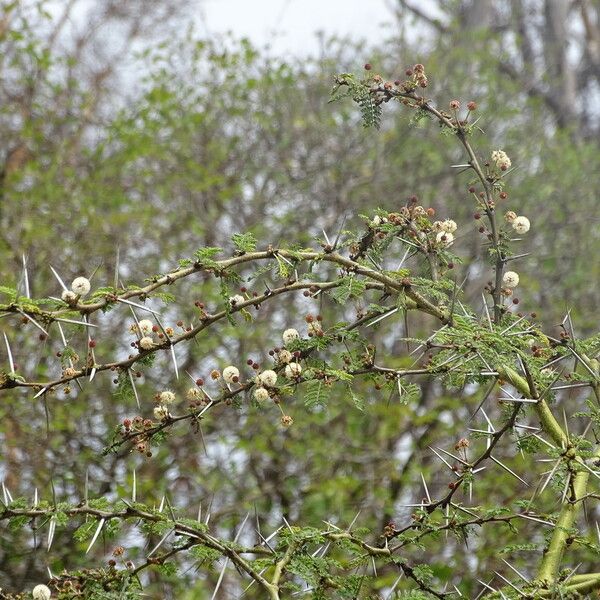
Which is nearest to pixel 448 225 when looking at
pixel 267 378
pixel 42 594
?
pixel 267 378

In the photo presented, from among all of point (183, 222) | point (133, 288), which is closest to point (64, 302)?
point (133, 288)

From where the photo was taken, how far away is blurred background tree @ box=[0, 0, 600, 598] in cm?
700

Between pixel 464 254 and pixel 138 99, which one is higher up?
pixel 138 99

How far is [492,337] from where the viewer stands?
9.54 ft

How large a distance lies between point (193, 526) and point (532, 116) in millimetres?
7957

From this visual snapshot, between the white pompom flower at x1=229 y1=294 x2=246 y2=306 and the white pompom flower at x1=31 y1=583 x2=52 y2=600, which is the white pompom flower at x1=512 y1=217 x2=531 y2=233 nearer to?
the white pompom flower at x1=229 y1=294 x2=246 y2=306

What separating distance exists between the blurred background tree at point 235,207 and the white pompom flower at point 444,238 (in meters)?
3.31

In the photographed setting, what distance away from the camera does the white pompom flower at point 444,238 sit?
127 inches

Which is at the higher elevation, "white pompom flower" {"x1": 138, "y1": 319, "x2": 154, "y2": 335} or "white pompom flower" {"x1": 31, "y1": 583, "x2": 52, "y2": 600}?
"white pompom flower" {"x1": 138, "y1": 319, "x2": 154, "y2": 335}

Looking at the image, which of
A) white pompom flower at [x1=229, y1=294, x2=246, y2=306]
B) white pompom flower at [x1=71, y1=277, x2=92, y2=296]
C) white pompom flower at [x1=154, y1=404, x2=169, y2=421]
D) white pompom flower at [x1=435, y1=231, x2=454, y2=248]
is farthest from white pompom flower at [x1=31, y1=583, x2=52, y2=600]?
white pompom flower at [x1=435, y1=231, x2=454, y2=248]

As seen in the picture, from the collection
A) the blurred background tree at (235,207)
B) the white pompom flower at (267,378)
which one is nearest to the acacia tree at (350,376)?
the white pompom flower at (267,378)

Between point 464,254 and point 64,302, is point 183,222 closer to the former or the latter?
point 464,254

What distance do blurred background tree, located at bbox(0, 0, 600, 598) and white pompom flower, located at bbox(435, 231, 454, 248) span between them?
10.9ft

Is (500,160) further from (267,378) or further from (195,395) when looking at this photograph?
(195,395)
